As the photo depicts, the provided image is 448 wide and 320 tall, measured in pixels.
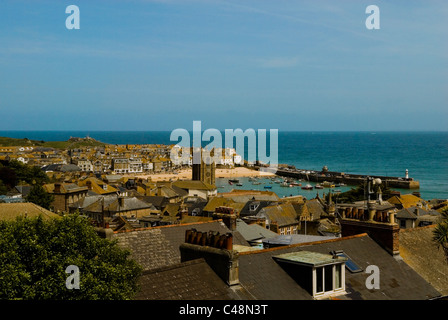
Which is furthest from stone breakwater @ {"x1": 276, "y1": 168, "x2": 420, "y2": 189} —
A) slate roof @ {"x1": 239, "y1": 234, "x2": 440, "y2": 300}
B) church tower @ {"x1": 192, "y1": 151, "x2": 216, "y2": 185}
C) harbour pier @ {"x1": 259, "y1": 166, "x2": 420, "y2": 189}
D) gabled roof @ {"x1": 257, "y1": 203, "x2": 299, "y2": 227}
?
slate roof @ {"x1": 239, "y1": 234, "x2": 440, "y2": 300}

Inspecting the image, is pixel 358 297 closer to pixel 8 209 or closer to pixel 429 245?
pixel 429 245

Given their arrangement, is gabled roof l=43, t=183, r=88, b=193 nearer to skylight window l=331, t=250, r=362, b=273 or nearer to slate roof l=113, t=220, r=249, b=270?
slate roof l=113, t=220, r=249, b=270

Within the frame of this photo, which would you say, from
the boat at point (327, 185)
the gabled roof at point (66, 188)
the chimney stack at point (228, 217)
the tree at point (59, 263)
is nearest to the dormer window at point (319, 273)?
the tree at point (59, 263)

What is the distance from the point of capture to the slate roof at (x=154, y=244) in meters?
16.4

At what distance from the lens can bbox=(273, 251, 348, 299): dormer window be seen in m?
12.0

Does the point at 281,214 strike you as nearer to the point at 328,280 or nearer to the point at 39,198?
the point at 39,198

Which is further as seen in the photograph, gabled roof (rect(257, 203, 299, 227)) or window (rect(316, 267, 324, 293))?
gabled roof (rect(257, 203, 299, 227))

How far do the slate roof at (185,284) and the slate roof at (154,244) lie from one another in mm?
5085

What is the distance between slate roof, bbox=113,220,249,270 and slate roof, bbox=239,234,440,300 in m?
4.66

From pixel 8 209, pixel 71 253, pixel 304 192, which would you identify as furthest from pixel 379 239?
pixel 304 192

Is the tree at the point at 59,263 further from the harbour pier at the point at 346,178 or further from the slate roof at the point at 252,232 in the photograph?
the harbour pier at the point at 346,178

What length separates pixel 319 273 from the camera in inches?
479

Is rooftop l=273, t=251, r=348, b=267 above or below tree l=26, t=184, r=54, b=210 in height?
above

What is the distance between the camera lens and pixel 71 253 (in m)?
11.6
